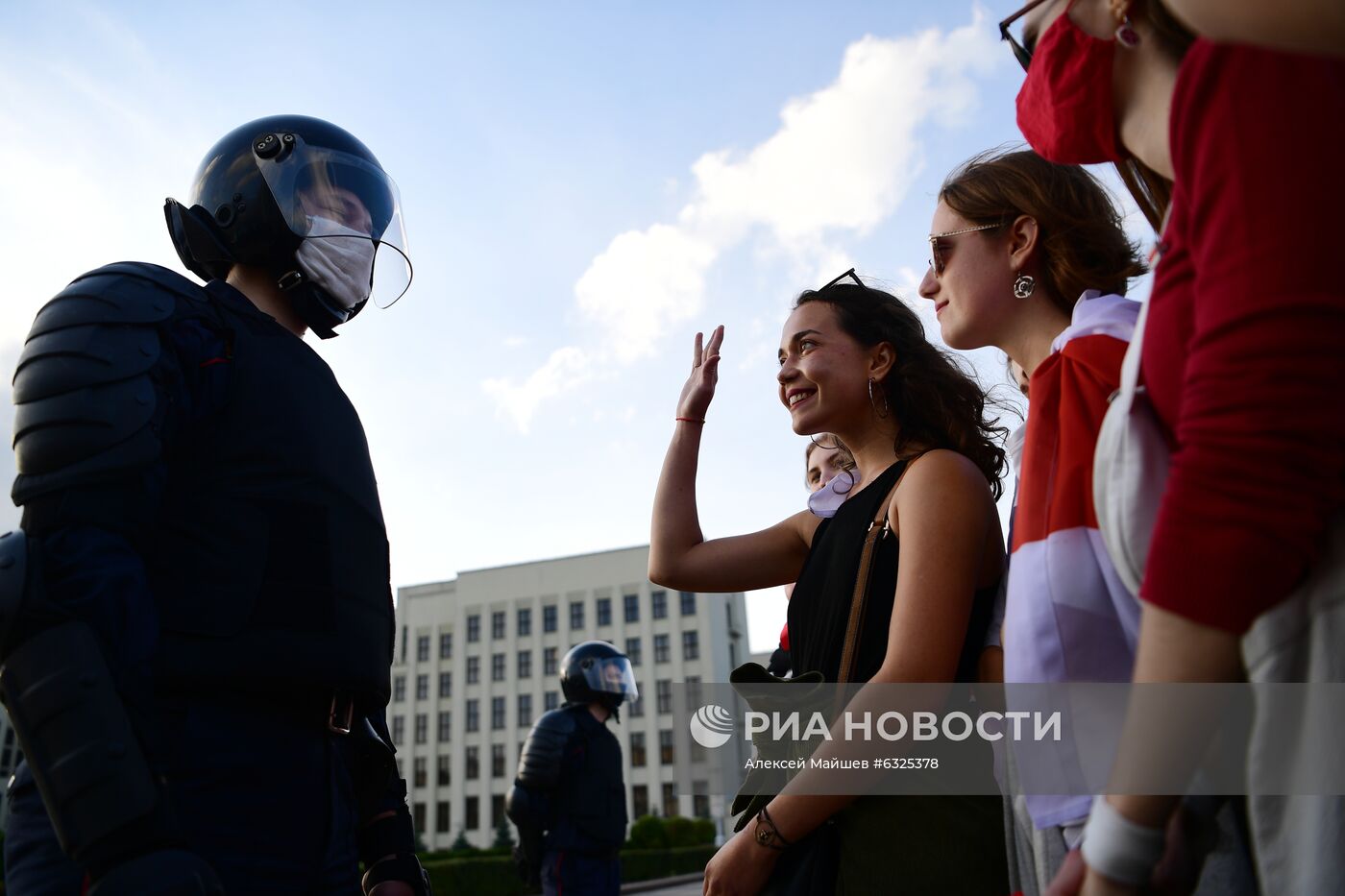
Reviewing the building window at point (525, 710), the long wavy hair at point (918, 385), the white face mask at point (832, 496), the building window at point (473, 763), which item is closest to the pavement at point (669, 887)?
the white face mask at point (832, 496)

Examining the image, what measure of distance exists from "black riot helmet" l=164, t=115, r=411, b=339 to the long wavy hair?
1.31m

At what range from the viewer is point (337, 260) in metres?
2.66

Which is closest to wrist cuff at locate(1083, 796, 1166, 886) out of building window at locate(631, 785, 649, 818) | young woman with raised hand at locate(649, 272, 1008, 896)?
young woman with raised hand at locate(649, 272, 1008, 896)

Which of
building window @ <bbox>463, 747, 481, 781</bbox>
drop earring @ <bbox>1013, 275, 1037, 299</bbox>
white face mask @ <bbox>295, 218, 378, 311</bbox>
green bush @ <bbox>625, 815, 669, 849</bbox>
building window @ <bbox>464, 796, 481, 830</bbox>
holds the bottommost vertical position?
green bush @ <bbox>625, 815, 669, 849</bbox>

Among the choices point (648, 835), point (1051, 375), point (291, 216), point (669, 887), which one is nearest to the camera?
point (1051, 375)

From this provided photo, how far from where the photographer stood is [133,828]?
1.57 metres

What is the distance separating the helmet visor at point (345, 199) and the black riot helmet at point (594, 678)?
24.3ft

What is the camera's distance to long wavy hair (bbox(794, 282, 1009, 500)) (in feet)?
8.64

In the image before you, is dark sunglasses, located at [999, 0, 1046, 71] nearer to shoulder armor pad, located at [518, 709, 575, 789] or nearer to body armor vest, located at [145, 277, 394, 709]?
body armor vest, located at [145, 277, 394, 709]

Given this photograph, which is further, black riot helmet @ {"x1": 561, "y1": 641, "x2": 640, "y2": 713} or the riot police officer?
black riot helmet @ {"x1": 561, "y1": 641, "x2": 640, "y2": 713}

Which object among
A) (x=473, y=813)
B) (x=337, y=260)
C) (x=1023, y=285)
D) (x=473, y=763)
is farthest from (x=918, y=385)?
(x=473, y=763)

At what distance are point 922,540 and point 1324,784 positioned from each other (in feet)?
3.59

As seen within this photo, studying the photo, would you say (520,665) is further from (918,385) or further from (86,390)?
(86,390)

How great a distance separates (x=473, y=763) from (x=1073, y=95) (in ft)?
234
